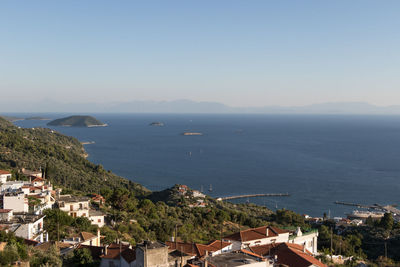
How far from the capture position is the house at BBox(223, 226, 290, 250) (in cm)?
1891

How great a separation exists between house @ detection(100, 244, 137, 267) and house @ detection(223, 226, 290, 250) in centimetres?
602

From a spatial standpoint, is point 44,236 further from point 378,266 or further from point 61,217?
point 378,266

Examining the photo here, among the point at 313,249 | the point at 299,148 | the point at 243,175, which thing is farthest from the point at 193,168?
the point at 313,249

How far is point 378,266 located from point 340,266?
2.67m

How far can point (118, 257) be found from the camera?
15156 mm

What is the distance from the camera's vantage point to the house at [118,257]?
46.5ft

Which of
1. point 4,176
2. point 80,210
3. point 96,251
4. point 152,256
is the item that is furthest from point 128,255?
point 4,176

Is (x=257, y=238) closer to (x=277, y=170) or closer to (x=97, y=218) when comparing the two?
(x=97, y=218)

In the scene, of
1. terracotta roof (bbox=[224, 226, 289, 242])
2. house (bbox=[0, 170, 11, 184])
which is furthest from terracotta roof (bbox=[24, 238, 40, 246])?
house (bbox=[0, 170, 11, 184])

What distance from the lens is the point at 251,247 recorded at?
18.1m

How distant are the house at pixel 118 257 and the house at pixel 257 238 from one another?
6022 mm

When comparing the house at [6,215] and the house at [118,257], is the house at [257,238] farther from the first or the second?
the house at [6,215]

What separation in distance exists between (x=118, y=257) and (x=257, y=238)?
301 inches

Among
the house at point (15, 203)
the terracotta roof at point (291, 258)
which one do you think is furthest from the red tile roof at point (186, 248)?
the house at point (15, 203)
